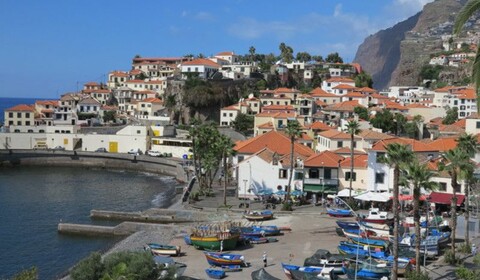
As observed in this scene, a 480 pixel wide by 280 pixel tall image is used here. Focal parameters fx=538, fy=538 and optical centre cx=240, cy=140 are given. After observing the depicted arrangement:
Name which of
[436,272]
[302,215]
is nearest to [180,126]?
[302,215]

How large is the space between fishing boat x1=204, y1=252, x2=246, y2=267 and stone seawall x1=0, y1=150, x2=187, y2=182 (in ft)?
184

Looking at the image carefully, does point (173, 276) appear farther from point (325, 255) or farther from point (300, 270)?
point (325, 255)

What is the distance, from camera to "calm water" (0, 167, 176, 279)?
38.7 metres

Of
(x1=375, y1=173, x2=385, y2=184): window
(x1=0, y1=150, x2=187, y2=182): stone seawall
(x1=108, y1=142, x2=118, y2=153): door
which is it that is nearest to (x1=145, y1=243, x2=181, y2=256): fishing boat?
(x1=375, y1=173, x2=385, y2=184): window

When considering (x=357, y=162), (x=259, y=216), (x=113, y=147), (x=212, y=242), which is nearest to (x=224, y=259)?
(x=212, y=242)

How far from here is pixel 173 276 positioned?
79.4 ft

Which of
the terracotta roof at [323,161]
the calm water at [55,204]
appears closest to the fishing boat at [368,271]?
the calm water at [55,204]

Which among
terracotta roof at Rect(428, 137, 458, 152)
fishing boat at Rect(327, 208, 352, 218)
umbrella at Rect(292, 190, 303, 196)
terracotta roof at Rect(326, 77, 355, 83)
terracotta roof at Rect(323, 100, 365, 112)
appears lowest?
fishing boat at Rect(327, 208, 352, 218)

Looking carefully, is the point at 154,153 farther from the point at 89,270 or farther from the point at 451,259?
the point at 89,270

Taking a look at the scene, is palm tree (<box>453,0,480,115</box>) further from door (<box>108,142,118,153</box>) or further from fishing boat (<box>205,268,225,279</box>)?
door (<box>108,142,118,153</box>)

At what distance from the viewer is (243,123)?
96062 millimetres

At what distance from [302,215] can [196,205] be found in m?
10.7

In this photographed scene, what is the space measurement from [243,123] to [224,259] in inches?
2558

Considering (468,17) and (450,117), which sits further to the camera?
(450,117)
